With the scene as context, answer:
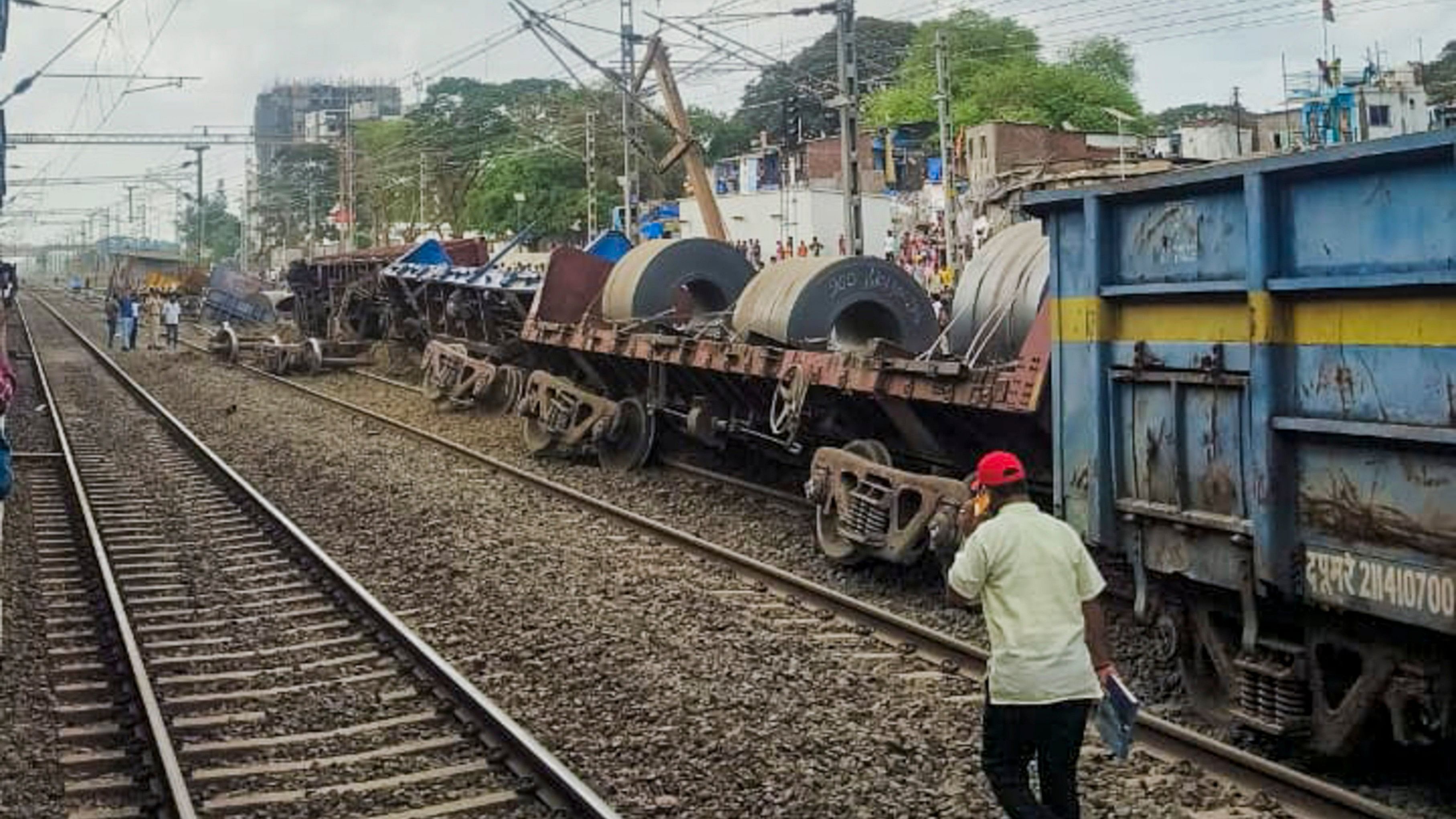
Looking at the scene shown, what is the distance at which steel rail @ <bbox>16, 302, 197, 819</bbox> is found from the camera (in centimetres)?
576

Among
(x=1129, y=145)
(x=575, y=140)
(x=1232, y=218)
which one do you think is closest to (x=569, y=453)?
(x=1232, y=218)

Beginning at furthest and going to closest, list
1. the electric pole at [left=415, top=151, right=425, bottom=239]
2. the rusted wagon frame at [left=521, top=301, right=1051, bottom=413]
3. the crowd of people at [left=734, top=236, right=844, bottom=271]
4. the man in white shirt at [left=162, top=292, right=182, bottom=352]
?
the electric pole at [left=415, top=151, right=425, bottom=239]
the man in white shirt at [left=162, top=292, right=182, bottom=352]
the crowd of people at [left=734, top=236, right=844, bottom=271]
the rusted wagon frame at [left=521, top=301, right=1051, bottom=413]

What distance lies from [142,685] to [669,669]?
2.62 m

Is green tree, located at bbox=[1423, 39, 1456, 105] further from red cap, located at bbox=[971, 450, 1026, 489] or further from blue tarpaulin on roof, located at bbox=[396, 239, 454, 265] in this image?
red cap, located at bbox=[971, 450, 1026, 489]

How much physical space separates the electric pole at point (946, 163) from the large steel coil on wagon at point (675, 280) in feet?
34.7

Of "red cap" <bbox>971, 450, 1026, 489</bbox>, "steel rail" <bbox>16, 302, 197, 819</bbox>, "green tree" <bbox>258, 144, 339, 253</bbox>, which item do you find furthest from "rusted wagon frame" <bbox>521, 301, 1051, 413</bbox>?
"green tree" <bbox>258, 144, 339, 253</bbox>

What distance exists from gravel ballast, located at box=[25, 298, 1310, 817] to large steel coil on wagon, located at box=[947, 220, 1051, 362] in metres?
2.15

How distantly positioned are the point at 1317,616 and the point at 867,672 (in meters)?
2.38

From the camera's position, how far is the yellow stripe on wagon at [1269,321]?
503 centimetres

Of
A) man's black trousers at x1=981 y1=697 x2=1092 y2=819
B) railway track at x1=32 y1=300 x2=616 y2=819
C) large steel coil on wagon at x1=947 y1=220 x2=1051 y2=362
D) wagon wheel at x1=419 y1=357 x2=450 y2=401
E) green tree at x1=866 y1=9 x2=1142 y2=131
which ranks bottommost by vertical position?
railway track at x1=32 y1=300 x2=616 y2=819

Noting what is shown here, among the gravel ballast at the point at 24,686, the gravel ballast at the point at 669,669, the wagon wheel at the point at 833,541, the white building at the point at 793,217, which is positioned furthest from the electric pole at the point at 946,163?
the gravel ballast at the point at 24,686

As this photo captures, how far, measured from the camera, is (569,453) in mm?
15633

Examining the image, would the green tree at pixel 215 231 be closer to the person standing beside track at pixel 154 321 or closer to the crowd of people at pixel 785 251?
the crowd of people at pixel 785 251

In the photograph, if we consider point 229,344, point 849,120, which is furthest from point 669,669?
point 229,344
